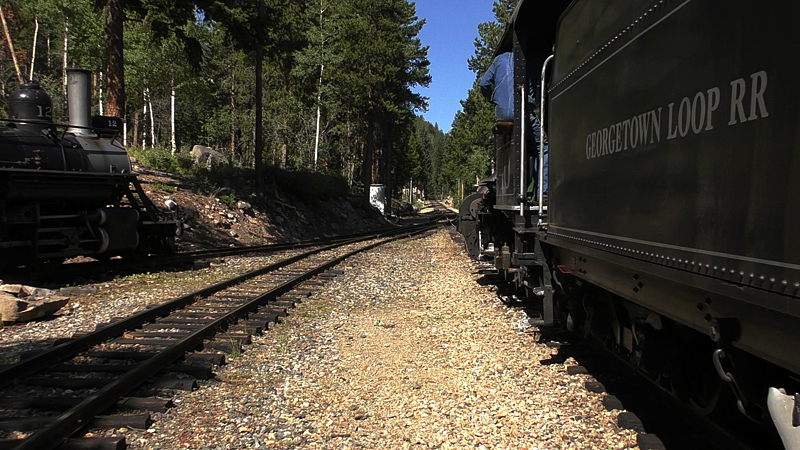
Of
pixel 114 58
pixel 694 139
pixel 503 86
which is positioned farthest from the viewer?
pixel 114 58

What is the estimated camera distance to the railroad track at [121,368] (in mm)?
3693

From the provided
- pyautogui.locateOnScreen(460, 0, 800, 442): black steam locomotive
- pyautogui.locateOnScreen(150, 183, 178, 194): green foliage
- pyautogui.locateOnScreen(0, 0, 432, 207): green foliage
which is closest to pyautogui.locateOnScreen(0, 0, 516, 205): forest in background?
pyautogui.locateOnScreen(0, 0, 432, 207): green foliage

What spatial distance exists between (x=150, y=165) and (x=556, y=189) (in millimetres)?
20050

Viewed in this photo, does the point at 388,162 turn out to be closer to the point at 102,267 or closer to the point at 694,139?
the point at 102,267

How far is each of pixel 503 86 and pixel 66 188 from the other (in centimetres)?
829

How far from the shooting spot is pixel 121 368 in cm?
490

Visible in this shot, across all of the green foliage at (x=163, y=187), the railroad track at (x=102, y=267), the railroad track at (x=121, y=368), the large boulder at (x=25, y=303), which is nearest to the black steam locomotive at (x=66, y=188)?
the railroad track at (x=102, y=267)

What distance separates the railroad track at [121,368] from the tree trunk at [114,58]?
9.36 metres

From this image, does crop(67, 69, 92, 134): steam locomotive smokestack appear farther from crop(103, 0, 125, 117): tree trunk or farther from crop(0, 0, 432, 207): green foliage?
crop(0, 0, 432, 207): green foliage

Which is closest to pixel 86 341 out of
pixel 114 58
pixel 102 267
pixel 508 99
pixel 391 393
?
pixel 391 393

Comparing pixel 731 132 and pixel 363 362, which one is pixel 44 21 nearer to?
pixel 363 362

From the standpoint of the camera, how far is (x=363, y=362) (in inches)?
230

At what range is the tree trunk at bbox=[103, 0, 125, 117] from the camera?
48.5 ft

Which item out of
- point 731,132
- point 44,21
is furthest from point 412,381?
point 44,21
